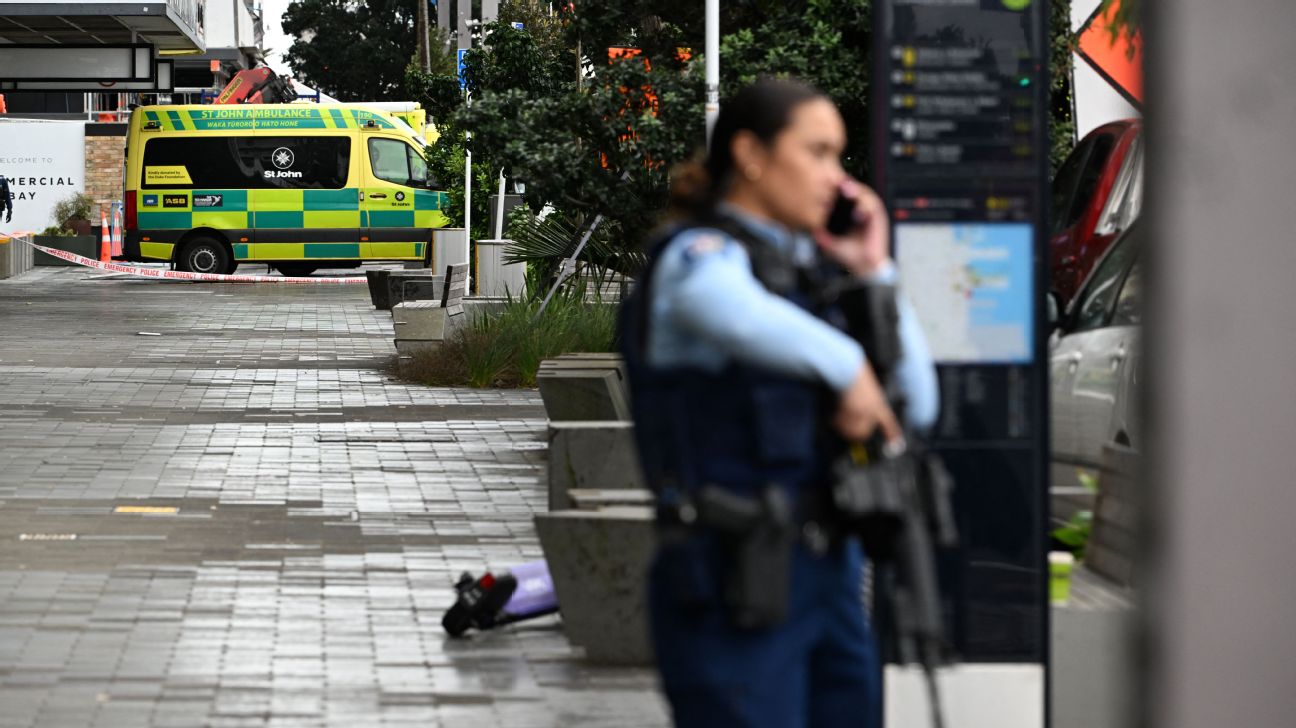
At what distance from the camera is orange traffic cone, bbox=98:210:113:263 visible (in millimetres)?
41062

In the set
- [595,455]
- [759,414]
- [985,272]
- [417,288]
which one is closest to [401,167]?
[417,288]

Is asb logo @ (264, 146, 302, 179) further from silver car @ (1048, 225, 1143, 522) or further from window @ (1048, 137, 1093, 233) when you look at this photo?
silver car @ (1048, 225, 1143, 522)

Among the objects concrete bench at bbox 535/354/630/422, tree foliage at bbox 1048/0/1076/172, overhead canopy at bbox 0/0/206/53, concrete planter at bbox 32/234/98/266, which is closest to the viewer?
concrete bench at bbox 535/354/630/422

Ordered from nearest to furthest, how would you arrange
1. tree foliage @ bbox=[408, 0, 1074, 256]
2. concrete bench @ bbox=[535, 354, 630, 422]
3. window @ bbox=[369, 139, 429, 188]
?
concrete bench @ bbox=[535, 354, 630, 422]
tree foliage @ bbox=[408, 0, 1074, 256]
window @ bbox=[369, 139, 429, 188]

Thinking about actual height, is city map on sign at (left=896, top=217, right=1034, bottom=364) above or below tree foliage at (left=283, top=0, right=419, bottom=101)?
below

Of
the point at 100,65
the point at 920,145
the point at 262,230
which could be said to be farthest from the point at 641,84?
the point at 262,230

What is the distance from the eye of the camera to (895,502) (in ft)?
10.8

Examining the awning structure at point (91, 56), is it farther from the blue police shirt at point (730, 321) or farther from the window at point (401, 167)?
the blue police shirt at point (730, 321)

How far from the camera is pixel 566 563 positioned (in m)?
6.41

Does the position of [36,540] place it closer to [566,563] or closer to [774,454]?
[566,563]

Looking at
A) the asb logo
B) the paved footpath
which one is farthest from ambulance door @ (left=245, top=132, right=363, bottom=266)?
the paved footpath

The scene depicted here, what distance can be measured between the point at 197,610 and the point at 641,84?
6343 millimetres

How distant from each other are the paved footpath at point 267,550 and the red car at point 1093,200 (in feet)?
10.7

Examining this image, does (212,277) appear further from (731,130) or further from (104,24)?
(731,130)
